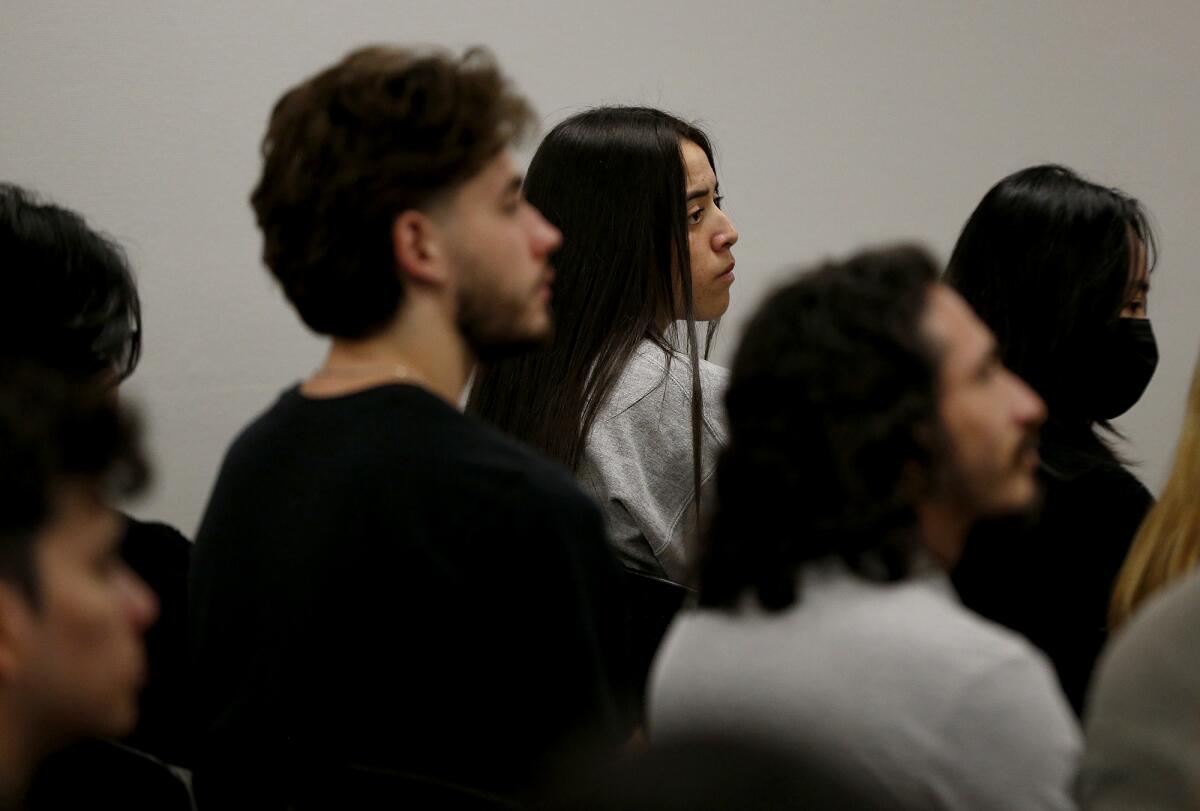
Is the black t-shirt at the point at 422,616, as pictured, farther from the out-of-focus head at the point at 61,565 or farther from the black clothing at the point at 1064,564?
the black clothing at the point at 1064,564

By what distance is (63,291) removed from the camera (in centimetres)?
185

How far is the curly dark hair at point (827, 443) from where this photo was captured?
117cm

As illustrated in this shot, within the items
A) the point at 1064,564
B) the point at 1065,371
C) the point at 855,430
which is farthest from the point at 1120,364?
the point at 855,430

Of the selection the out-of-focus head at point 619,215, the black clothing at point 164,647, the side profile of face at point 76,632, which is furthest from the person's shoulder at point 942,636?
the out-of-focus head at point 619,215

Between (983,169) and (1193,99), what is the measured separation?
1.92 feet

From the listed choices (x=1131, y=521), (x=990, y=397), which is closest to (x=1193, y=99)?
(x=1131, y=521)

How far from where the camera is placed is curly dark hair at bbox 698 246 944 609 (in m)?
1.17

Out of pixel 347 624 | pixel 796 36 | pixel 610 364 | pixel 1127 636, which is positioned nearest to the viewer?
pixel 1127 636

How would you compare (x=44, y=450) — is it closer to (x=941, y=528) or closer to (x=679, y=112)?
(x=941, y=528)

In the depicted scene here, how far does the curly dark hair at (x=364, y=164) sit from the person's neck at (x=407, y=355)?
15mm

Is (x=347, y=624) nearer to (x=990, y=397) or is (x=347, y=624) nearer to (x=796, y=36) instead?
(x=990, y=397)

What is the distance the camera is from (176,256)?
2.69 m

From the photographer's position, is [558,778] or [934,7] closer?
[558,778]

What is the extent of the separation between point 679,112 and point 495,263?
180 centimetres
